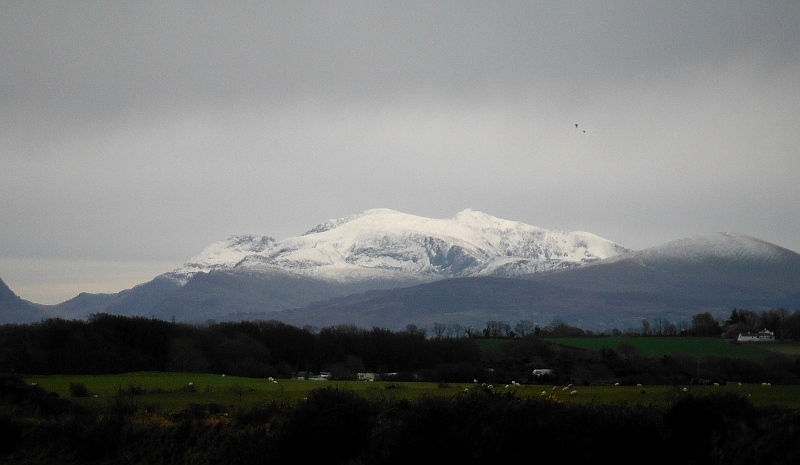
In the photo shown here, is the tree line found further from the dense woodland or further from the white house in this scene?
the white house

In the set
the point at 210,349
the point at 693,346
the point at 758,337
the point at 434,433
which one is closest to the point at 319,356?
the point at 210,349

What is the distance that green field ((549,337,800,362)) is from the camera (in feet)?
355

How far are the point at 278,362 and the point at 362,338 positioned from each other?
879 inches

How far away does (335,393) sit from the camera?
117 feet

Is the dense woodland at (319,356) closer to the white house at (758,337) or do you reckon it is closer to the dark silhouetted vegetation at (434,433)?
the white house at (758,337)

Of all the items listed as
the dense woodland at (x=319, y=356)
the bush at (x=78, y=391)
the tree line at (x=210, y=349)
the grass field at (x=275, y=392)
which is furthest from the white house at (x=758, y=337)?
the bush at (x=78, y=391)

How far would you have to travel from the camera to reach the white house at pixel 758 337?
12732cm

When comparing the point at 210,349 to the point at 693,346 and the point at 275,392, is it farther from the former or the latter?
the point at 693,346

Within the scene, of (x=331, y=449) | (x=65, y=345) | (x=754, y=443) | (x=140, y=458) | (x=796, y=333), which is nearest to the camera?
(x=754, y=443)

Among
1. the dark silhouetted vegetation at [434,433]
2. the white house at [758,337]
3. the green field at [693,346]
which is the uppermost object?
the white house at [758,337]

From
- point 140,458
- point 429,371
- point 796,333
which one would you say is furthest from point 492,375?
point 796,333

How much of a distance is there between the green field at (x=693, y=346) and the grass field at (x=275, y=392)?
55883 millimetres

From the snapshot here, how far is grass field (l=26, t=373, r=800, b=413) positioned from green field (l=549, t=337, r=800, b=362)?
2200 inches

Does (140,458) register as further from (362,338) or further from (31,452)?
(362,338)
